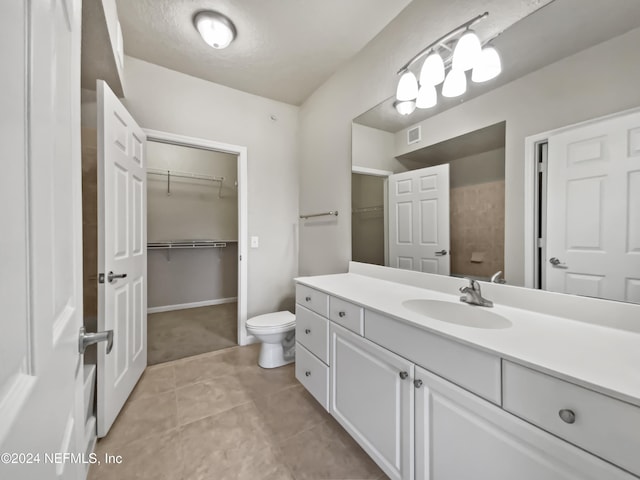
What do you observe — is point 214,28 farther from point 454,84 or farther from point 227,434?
point 227,434

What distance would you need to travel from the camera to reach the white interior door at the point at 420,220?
151 centimetres

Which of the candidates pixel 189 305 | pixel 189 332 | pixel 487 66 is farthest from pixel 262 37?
pixel 189 305

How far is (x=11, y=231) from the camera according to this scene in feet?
0.94

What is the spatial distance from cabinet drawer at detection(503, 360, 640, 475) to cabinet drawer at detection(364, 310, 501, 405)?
4 centimetres

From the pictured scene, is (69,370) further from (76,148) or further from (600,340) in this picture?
(600,340)

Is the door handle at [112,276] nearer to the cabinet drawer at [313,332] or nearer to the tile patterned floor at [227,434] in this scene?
the tile patterned floor at [227,434]

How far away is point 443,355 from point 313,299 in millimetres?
906

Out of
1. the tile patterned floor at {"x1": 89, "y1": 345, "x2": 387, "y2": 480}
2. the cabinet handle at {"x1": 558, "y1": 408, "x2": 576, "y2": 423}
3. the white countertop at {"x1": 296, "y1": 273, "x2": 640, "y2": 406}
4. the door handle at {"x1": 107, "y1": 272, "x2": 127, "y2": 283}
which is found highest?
the door handle at {"x1": 107, "y1": 272, "x2": 127, "y2": 283}

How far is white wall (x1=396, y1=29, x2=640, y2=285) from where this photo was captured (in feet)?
3.04

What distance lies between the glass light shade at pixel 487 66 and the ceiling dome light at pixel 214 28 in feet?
5.21

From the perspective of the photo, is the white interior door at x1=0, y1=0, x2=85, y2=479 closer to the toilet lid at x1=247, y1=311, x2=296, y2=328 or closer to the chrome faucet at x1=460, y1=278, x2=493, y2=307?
the chrome faucet at x1=460, y1=278, x2=493, y2=307

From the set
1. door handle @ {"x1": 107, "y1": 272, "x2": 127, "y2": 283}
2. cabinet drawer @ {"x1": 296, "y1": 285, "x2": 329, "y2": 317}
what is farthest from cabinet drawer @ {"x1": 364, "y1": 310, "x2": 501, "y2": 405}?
door handle @ {"x1": 107, "y1": 272, "x2": 127, "y2": 283}

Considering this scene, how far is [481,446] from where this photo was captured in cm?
81

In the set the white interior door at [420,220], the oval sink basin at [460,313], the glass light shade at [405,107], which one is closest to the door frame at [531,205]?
the oval sink basin at [460,313]
